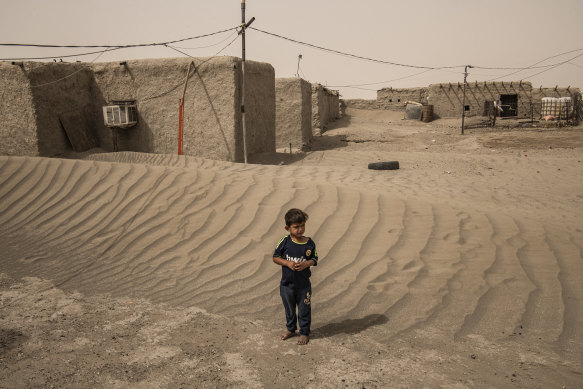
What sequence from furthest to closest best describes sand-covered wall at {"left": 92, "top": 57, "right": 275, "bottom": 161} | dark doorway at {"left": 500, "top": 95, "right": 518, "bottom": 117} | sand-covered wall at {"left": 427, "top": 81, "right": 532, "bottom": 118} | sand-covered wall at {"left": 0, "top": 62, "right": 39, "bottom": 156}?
dark doorway at {"left": 500, "top": 95, "right": 518, "bottom": 117} < sand-covered wall at {"left": 427, "top": 81, "right": 532, "bottom": 118} < sand-covered wall at {"left": 92, "top": 57, "right": 275, "bottom": 161} < sand-covered wall at {"left": 0, "top": 62, "right": 39, "bottom": 156}

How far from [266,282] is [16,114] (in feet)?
27.0

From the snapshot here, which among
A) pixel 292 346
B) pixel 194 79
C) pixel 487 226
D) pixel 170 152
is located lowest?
pixel 292 346

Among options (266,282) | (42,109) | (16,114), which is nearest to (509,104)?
(42,109)

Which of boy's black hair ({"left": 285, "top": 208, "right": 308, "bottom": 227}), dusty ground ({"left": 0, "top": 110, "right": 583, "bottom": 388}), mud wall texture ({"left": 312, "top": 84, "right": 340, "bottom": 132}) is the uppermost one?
mud wall texture ({"left": 312, "top": 84, "right": 340, "bottom": 132})

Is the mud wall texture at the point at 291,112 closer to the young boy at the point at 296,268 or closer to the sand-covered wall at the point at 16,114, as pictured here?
the sand-covered wall at the point at 16,114

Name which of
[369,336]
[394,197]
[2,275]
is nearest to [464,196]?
[394,197]

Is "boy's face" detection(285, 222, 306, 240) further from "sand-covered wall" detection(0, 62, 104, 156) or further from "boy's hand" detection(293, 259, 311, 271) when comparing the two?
"sand-covered wall" detection(0, 62, 104, 156)

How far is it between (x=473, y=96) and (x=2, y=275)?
2574 cm

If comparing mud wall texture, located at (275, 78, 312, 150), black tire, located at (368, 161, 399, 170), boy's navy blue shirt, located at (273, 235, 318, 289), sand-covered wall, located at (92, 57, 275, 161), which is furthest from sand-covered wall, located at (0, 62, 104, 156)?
boy's navy blue shirt, located at (273, 235, 318, 289)

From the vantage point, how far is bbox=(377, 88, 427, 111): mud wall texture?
27.8 meters

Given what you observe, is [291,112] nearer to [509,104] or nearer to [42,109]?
[42,109]

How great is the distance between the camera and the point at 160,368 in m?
2.50

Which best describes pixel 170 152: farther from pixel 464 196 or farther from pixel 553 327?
pixel 553 327

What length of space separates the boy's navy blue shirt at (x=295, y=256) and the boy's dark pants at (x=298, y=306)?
0.04 metres
